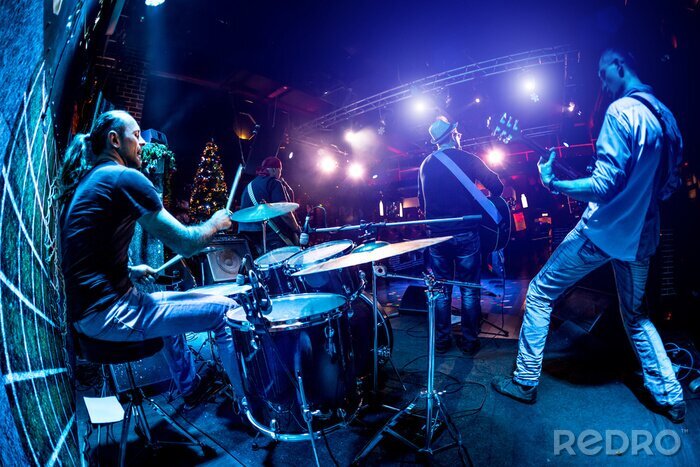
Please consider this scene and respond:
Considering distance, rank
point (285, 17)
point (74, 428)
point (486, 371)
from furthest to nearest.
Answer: point (285, 17)
point (486, 371)
point (74, 428)

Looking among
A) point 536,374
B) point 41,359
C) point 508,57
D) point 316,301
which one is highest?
point 508,57

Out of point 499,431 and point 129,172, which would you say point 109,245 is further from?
point 499,431

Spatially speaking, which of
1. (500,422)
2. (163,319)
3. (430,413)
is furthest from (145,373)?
(500,422)

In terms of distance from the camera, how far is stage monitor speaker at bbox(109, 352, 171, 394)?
134 inches

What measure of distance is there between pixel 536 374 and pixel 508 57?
8443mm

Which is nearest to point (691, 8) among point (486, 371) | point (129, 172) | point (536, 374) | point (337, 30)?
point (536, 374)

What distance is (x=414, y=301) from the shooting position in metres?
5.47

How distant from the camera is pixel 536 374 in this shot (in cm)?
253

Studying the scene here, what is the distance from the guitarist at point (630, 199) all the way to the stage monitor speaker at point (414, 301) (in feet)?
9.70

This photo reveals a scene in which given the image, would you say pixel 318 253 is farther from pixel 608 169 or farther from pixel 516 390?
pixel 608 169

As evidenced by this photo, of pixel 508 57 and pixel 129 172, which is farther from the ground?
pixel 508 57

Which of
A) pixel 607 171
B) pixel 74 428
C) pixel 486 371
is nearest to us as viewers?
pixel 74 428

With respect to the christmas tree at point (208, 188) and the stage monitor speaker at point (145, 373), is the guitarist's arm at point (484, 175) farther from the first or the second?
the christmas tree at point (208, 188)

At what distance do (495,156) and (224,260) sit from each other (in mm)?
15977
